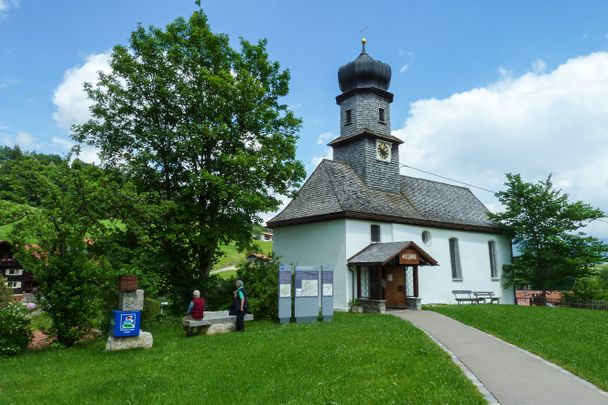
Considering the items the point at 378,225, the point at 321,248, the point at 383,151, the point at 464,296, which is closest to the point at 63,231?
the point at 321,248

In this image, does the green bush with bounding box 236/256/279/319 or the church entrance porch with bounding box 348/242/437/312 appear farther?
the church entrance porch with bounding box 348/242/437/312

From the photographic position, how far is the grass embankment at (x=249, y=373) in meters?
6.52

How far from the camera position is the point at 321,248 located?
22.4 m

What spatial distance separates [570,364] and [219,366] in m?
7.08

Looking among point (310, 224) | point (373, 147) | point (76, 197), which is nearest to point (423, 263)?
point (310, 224)

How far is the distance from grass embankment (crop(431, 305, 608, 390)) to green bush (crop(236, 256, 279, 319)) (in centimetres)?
714

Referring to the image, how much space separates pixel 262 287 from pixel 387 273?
8.54 m

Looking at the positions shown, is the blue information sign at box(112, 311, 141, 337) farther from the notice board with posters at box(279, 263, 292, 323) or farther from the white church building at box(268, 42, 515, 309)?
the white church building at box(268, 42, 515, 309)

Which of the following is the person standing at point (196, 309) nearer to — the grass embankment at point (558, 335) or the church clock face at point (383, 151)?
the grass embankment at point (558, 335)

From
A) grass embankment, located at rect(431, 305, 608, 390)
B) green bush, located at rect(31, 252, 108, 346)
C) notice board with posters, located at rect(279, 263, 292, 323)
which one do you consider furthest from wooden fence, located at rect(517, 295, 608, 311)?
green bush, located at rect(31, 252, 108, 346)

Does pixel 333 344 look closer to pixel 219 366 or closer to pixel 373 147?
pixel 219 366

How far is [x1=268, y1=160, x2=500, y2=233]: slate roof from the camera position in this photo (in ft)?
73.3

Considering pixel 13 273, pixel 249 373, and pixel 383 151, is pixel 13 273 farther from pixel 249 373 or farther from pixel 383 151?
pixel 249 373

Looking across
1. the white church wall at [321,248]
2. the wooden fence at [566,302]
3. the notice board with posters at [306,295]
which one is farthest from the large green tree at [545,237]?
the notice board with posters at [306,295]
